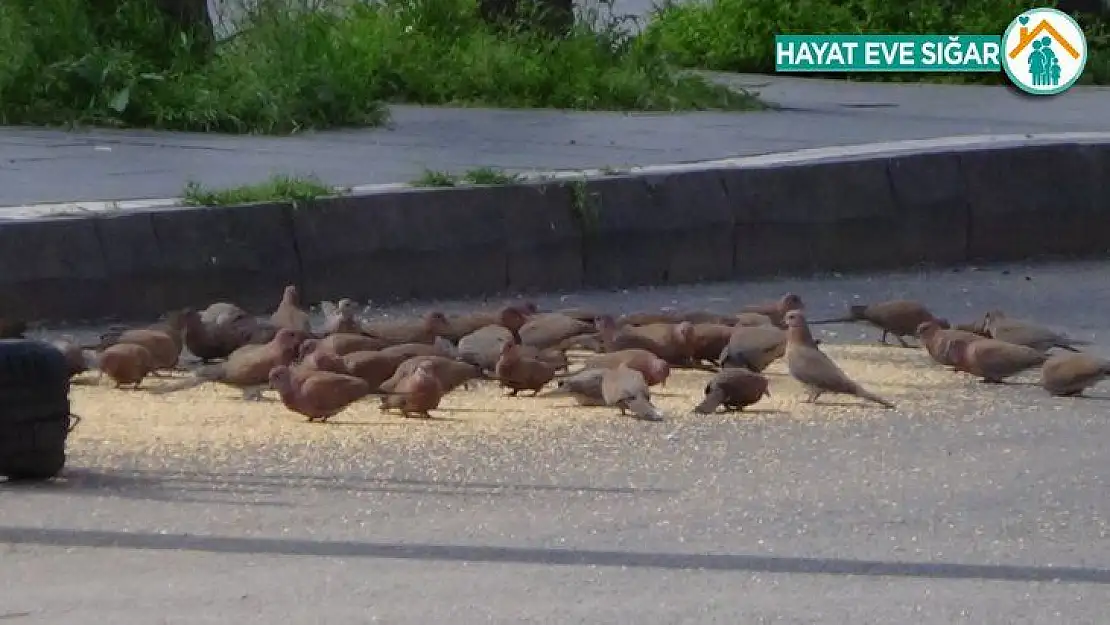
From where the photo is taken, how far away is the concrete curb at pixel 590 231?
26.8 feet

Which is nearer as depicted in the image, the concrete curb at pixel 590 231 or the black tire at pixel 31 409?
the black tire at pixel 31 409

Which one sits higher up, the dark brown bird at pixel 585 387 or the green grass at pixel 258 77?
the green grass at pixel 258 77

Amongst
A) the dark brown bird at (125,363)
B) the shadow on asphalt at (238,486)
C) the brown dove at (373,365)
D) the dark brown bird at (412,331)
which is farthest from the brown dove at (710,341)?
the dark brown bird at (125,363)

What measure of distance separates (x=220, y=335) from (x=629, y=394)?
5.02ft

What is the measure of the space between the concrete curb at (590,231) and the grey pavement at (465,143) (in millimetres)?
573

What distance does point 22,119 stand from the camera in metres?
11.5

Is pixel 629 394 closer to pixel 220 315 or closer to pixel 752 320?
pixel 752 320

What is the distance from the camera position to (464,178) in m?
9.37

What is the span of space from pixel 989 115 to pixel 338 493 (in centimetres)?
942

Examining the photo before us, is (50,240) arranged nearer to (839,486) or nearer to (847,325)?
(847,325)

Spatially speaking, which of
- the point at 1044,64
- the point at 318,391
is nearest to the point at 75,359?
the point at 318,391

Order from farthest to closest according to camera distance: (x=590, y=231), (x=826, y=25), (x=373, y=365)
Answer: (x=826, y=25) < (x=590, y=231) < (x=373, y=365)

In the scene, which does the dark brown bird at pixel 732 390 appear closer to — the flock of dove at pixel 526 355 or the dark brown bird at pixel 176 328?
the flock of dove at pixel 526 355

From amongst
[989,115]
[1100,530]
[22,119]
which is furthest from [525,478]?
[989,115]
